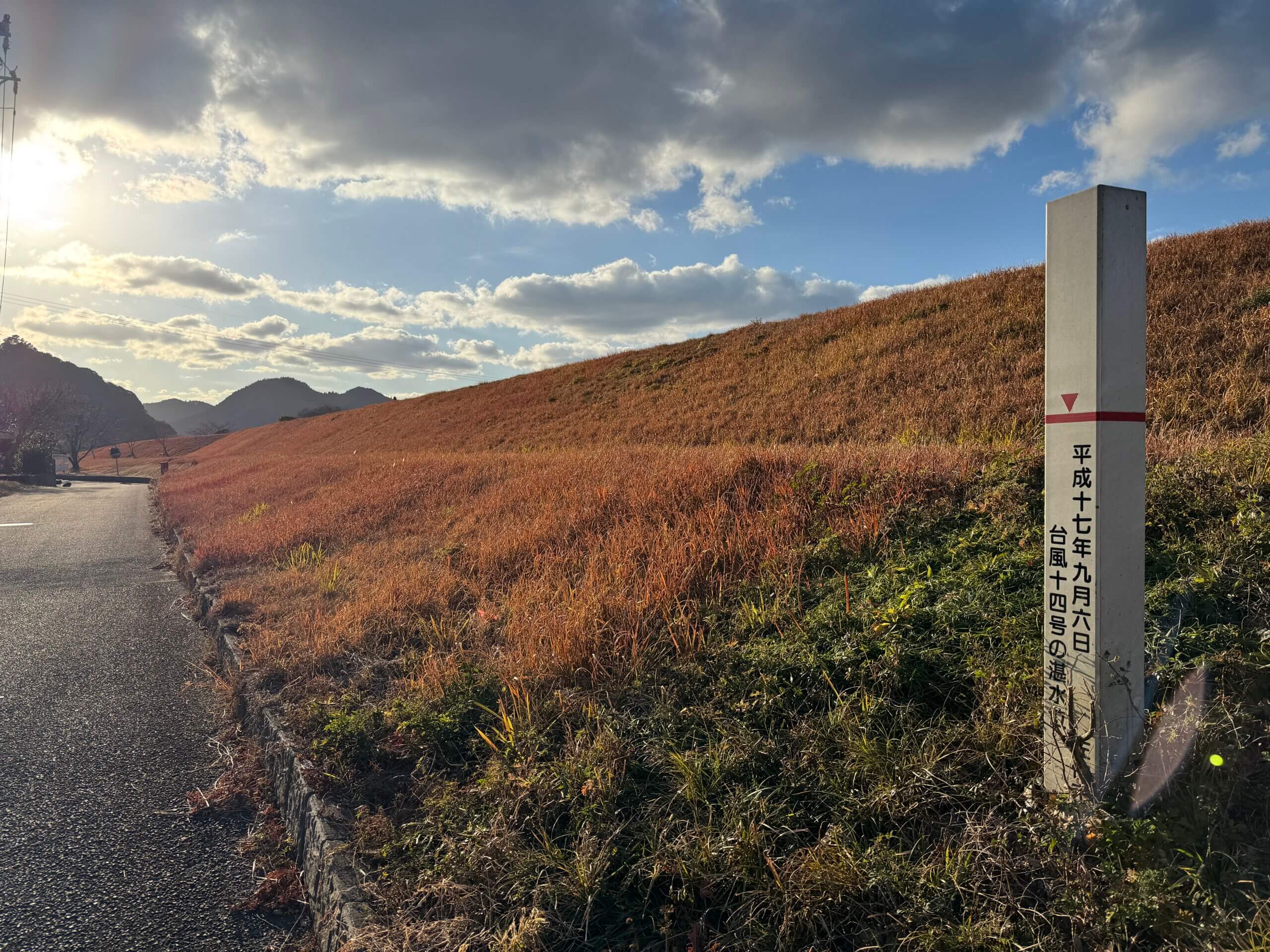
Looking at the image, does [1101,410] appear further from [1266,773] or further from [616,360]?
[616,360]

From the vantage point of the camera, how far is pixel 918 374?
1330 cm

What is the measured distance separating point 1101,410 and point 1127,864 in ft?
4.88

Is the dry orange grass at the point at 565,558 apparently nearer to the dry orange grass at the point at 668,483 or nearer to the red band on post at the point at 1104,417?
the dry orange grass at the point at 668,483

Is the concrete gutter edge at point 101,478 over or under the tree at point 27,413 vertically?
under

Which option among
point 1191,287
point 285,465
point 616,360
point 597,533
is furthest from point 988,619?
point 616,360

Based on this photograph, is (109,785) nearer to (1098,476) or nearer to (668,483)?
(668,483)

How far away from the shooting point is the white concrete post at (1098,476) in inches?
94.7

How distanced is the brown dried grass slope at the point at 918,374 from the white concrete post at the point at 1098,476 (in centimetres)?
507

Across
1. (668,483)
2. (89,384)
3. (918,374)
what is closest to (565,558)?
(668,483)

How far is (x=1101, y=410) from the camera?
239 cm

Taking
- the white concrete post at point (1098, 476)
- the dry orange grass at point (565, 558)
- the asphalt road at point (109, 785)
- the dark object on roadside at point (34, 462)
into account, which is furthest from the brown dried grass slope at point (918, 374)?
the dark object on roadside at point (34, 462)

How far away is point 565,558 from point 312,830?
3213 millimetres

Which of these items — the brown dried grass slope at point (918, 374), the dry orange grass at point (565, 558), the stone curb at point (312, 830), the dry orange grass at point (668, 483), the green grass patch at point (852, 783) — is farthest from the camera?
the brown dried grass slope at point (918, 374)

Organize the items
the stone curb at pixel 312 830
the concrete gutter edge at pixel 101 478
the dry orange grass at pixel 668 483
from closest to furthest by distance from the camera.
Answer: the stone curb at pixel 312 830, the dry orange grass at pixel 668 483, the concrete gutter edge at pixel 101 478
